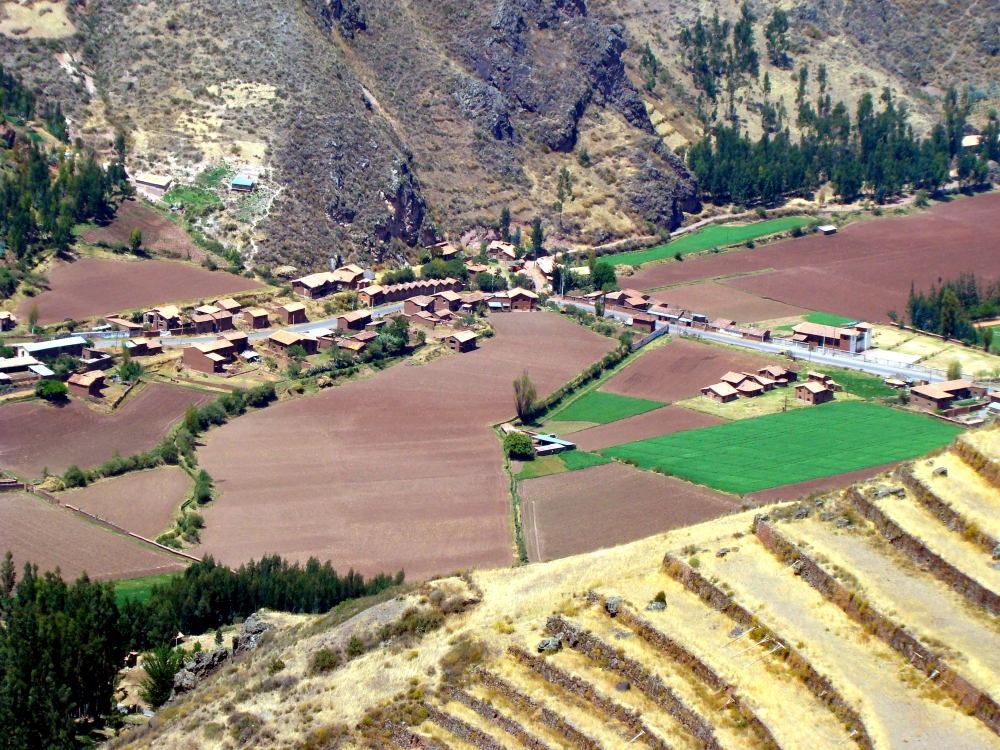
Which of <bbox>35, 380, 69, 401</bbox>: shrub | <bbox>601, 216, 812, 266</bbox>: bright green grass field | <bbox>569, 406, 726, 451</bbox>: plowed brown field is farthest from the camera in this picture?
<bbox>601, 216, 812, 266</bbox>: bright green grass field

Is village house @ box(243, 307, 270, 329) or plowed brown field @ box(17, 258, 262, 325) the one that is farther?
village house @ box(243, 307, 270, 329)

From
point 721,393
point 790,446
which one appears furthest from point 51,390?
point 790,446

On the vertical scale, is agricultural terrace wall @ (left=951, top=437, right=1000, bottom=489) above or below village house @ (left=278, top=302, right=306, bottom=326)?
above

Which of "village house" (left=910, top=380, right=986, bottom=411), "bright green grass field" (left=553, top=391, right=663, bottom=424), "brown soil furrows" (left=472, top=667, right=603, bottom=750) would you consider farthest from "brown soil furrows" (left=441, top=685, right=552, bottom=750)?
"village house" (left=910, top=380, right=986, bottom=411)

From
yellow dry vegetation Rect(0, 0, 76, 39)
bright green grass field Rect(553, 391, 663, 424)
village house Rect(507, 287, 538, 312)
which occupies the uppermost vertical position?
yellow dry vegetation Rect(0, 0, 76, 39)

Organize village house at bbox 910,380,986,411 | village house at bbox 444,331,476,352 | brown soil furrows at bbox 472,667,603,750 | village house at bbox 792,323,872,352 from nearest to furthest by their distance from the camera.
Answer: brown soil furrows at bbox 472,667,603,750 → village house at bbox 910,380,986,411 → village house at bbox 444,331,476,352 → village house at bbox 792,323,872,352

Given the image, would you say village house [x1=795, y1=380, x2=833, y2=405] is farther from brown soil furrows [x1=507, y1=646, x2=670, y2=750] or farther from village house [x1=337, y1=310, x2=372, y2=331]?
brown soil furrows [x1=507, y1=646, x2=670, y2=750]
